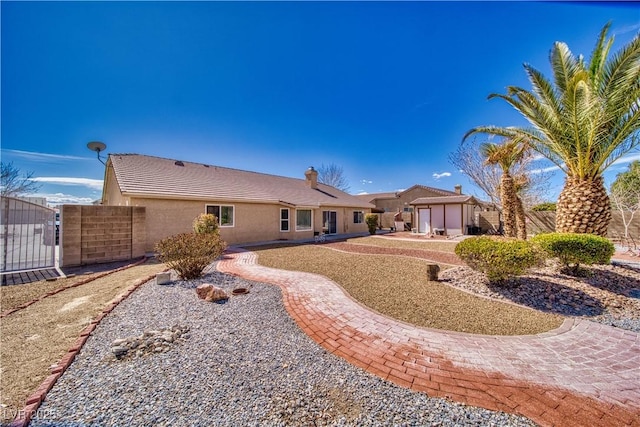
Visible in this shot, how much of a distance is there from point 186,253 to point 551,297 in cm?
874

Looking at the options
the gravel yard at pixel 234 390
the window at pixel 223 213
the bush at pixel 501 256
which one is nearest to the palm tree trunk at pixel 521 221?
the bush at pixel 501 256

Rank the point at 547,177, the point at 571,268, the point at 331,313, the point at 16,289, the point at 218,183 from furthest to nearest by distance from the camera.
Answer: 1. the point at 547,177
2. the point at 218,183
3. the point at 571,268
4. the point at 16,289
5. the point at 331,313

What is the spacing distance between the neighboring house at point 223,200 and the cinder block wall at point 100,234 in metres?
1.52

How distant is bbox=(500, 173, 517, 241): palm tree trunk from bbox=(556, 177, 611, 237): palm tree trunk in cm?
372

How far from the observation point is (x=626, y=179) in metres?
21.4

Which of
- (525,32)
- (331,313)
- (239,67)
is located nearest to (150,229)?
(239,67)

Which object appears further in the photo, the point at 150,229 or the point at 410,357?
the point at 150,229

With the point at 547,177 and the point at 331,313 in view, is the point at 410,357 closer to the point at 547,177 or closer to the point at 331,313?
the point at 331,313

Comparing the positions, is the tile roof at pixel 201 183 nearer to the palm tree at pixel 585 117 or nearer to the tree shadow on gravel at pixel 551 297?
the tree shadow on gravel at pixel 551 297

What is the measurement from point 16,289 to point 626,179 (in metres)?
40.0

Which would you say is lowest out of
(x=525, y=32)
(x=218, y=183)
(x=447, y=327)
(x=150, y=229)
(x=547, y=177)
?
(x=447, y=327)

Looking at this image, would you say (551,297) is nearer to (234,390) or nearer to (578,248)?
(578,248)

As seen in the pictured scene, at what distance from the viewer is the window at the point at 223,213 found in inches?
522

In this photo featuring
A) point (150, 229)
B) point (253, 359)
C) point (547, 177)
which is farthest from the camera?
point (547, 177)
